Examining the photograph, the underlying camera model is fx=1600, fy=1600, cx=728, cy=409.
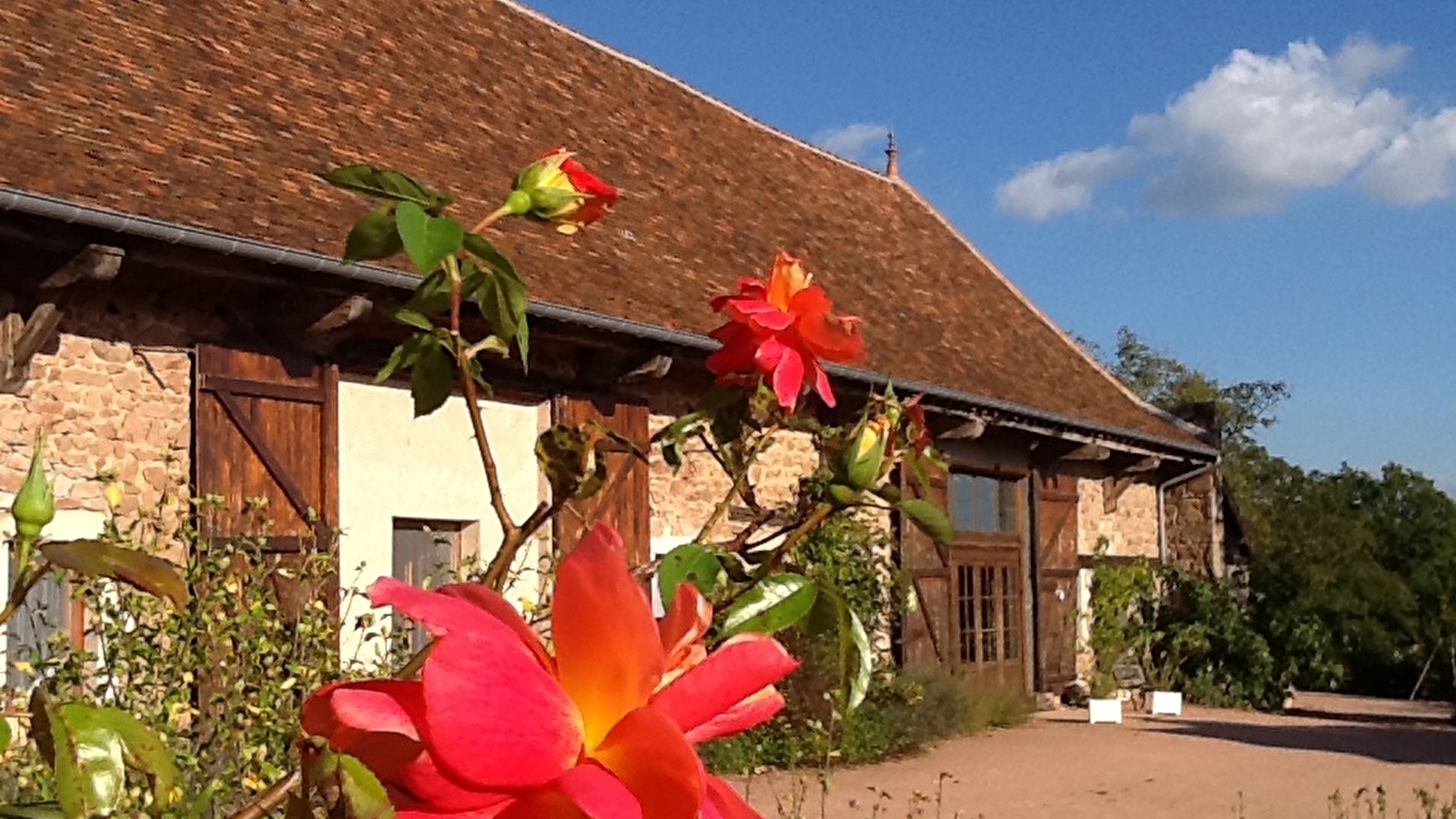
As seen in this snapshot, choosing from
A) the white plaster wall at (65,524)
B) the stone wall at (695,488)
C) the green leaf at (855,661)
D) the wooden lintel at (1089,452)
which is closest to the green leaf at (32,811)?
the green leaf at (855,661)

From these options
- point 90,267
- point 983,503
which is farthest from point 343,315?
point 983,503

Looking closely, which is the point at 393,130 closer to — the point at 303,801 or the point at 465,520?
the point at 465,520

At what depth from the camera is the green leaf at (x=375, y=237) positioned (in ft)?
3.49

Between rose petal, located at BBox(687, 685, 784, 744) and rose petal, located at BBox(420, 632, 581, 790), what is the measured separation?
0.24 feet

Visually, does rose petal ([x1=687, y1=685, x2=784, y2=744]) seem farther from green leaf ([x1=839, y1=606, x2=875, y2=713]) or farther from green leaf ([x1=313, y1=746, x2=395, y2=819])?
green leaf ([x1=839, y1=606, x2=875, y2=713])

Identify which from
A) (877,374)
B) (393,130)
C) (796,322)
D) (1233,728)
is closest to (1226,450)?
(1233,728)

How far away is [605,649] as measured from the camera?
2.04 ft

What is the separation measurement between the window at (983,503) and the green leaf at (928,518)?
39.4 feet

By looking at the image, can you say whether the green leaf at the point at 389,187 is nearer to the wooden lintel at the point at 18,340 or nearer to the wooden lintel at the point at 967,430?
the wooden lintel at the point at 18,340

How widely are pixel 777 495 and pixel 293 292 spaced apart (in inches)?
173

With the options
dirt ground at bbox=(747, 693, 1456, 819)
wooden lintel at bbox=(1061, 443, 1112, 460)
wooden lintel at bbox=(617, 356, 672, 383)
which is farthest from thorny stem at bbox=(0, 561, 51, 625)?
wooden lintel at bbox=(1061, 443, 1112, 460)

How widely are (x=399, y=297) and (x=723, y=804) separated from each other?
7.37 m

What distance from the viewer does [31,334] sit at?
6539 millimetres

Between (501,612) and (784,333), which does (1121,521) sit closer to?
(784,333)
